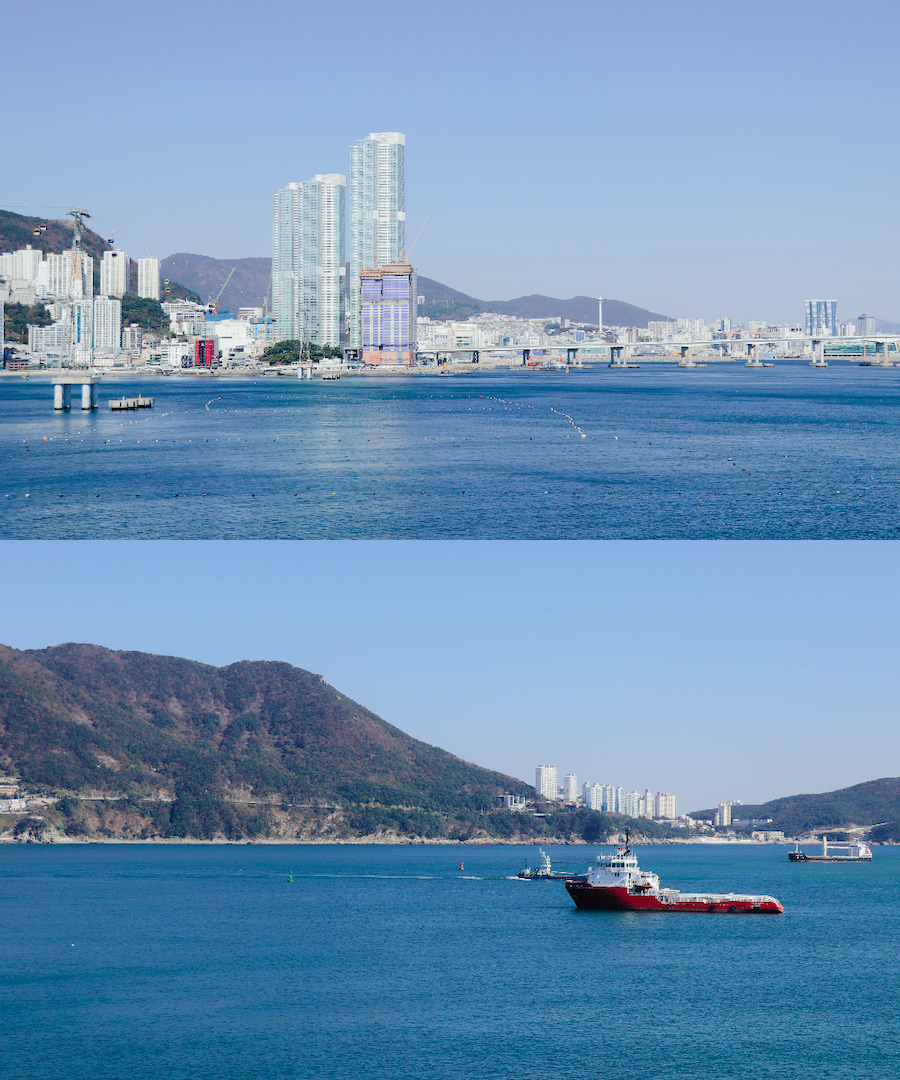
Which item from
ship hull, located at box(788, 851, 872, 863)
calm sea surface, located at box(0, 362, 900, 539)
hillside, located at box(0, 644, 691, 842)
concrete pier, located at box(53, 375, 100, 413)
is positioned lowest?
hillside, located at box(0, 644, 691, 842)

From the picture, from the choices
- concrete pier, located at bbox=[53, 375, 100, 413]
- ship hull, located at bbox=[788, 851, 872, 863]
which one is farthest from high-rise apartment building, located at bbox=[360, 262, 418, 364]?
ship hull, located at bbox=[788, 851, 872, 863]

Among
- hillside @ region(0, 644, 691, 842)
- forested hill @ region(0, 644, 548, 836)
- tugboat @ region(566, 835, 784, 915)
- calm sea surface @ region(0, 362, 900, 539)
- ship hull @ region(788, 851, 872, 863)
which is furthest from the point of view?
forested hill @ region(0, 644, 548, 836)

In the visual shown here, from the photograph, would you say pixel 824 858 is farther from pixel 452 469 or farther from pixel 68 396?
pixel 68 396

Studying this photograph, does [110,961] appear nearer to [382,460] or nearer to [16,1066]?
[16,1066]

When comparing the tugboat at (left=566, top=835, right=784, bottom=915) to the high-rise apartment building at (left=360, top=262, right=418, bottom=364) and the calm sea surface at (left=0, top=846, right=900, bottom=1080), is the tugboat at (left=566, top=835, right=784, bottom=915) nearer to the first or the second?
the calm sea surface at (left=0, top=846, right=900, bottom=1080)

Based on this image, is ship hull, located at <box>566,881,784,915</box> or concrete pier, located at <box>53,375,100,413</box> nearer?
ship hull, located at <box>566,881,784,915</box>

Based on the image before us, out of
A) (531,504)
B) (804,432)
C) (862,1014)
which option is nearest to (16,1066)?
(862,1014)

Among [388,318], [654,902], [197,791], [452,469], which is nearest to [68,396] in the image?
[452,469]
